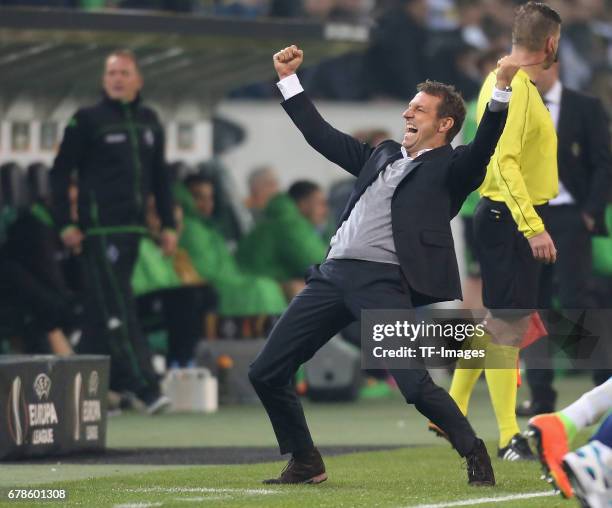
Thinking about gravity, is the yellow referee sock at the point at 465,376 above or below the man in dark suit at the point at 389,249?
below

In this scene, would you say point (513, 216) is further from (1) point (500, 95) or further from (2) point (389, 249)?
(1) point (500, 95)

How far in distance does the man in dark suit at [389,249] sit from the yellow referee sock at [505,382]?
136 cm

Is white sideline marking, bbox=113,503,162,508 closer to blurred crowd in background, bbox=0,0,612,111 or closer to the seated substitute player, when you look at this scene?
the seated substitute player

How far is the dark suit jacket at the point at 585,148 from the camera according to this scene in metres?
10.9

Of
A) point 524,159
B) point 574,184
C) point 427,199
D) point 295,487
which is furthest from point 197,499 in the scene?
point 574,184

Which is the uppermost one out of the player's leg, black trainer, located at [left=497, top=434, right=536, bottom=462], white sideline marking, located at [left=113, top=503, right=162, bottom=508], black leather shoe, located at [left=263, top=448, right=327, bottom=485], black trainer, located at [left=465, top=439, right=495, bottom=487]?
the player's leg

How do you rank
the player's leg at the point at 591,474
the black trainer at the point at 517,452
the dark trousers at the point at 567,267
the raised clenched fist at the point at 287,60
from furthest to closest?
the dark trousers at the point at 567,267
the black trainer at the point at 517,452
the raised clenched fist at the point at 287,60
the player's leg at the point at 591,474

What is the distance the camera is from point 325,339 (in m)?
8.14

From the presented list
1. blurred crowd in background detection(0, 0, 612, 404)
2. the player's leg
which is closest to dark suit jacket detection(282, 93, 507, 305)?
the player's leg

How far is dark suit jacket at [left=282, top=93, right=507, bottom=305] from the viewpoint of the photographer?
7945 millimetres

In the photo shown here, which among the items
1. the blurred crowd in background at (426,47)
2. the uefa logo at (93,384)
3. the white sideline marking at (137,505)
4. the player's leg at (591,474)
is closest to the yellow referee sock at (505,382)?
Answer: the uefa logo at (93,384)

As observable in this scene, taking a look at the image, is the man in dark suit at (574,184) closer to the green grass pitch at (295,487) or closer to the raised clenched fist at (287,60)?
the green grass pitch at (295,487)

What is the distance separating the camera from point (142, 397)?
509 inches

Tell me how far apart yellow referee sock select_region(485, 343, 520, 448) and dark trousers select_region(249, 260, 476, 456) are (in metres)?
1.42
